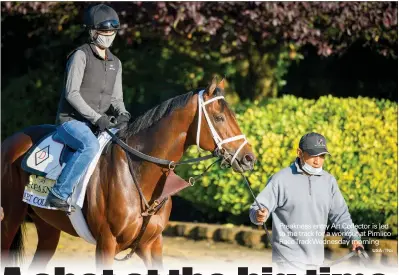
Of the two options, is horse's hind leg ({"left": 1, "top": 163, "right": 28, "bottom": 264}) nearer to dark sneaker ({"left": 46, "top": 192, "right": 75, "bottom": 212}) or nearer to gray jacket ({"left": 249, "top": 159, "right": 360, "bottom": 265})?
dark sneaker ({"left": 46, "top": 192, "right": 75, "bottom": 212})

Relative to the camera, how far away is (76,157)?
7707 mm

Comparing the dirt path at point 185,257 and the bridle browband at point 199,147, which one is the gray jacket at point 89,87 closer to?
the bridle browband at point 199,147

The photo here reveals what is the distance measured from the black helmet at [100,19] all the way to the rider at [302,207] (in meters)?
1.96

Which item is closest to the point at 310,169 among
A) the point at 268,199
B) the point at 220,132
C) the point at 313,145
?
the point at 313,145

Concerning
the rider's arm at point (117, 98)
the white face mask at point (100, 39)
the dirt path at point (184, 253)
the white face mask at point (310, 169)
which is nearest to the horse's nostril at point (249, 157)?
the white face mask at point (310, 169)

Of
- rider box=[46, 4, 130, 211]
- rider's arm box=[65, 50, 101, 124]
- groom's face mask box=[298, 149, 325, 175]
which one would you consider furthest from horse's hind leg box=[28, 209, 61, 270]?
groom's face mask box=[298, 149, 325, 175]

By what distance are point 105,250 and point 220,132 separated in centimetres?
129

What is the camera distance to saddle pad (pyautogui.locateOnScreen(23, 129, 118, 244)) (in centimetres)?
774

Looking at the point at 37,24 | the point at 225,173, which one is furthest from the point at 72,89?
the point at 37,24

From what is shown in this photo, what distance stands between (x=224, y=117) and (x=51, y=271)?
3.26 metres

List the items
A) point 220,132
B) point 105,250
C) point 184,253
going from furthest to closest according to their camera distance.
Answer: point 184,253, point 105,250, point 220,132

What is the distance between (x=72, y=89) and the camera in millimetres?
7871

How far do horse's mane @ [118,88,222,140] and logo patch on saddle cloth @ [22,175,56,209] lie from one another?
79 centimetres

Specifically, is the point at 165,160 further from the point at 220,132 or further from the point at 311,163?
the point at 311,163
